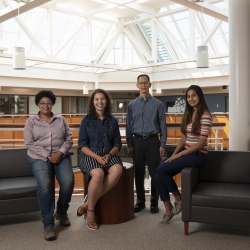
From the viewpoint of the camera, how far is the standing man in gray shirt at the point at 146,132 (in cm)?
427

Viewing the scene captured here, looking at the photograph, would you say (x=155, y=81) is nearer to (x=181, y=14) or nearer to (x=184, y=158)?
(x=181, y=14)

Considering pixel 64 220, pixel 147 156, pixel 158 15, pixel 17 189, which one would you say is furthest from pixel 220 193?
pixel 158 15

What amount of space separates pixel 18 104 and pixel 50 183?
16297mm

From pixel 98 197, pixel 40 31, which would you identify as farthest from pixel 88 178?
pixel 40 31

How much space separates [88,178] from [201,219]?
1220 mm

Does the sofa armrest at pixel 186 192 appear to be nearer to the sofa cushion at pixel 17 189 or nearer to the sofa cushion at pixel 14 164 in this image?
the sofa cushion at pixel 17 189

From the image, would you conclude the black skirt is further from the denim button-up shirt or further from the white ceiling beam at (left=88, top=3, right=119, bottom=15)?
the white ceiling beam at (left=88, top=3, right=119, bottom=15)

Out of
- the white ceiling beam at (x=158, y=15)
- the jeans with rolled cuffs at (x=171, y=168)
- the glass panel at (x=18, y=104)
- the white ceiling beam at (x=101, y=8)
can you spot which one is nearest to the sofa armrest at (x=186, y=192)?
the jeans with rolled cuffs at (x=171, y=168)

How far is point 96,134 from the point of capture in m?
3.97

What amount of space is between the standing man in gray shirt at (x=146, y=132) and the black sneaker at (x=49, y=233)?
1170mm

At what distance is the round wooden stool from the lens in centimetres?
394

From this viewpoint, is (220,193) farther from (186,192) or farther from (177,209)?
(177,209)

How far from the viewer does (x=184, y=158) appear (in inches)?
151

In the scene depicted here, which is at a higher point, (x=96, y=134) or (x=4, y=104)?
(x=4, y=104)
